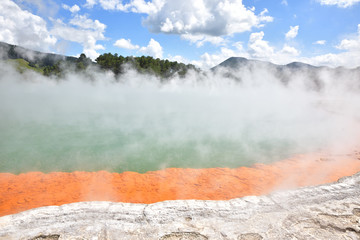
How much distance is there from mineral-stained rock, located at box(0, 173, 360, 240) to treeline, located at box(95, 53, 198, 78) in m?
26.2

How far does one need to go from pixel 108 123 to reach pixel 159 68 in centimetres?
2085

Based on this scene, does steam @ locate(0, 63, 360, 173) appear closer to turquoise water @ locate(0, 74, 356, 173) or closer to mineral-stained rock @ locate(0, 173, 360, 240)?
turquoise water @ locate(0, 74, 356, 173)

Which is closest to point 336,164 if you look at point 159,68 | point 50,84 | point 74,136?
point 74,136

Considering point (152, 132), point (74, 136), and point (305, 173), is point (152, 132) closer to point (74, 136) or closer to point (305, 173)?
point (74, 136)

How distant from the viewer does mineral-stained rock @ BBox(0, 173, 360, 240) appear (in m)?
2.09

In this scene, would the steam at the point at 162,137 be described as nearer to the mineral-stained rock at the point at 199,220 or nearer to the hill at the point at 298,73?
the hill at the point at 298,73

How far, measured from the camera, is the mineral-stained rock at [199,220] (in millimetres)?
2094

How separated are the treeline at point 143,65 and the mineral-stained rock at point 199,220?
86.0ft

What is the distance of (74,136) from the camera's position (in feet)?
26.8

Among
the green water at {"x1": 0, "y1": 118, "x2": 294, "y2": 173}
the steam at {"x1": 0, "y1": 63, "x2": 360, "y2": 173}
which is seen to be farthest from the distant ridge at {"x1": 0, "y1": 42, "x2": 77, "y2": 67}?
the green water at {"x1": 0, "y1": 118, "x2": 294, "y2": 173}

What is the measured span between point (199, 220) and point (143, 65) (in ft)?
94.9

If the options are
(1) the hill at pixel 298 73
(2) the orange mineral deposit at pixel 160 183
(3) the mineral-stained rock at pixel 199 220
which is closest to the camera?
(3) the mineral-stained rock at pixel 199 220

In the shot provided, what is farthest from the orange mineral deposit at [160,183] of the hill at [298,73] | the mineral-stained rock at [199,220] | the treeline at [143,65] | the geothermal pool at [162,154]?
the treeline at [143,65]

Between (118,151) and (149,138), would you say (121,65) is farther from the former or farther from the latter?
(118,151)
